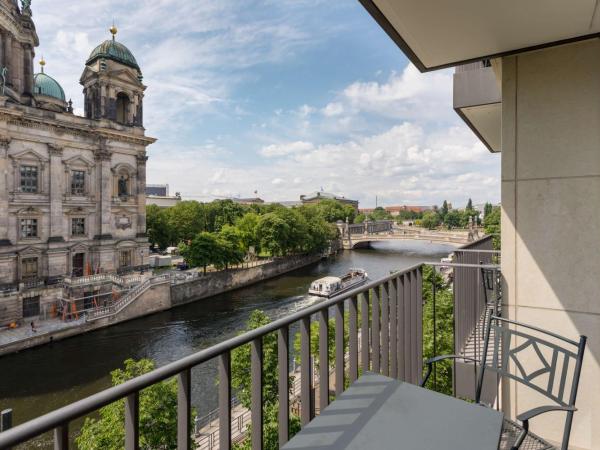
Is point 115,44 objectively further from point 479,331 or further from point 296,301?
point 479,331

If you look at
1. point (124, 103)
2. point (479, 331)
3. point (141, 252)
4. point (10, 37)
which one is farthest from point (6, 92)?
point (479, 331)

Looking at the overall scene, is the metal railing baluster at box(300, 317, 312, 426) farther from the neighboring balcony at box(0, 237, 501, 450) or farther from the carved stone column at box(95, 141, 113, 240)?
the carved stone column at box(95, 141, 113, 240)

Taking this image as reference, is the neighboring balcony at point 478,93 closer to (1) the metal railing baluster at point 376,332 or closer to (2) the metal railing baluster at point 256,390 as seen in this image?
(1) the metal railing baluster at point 376,332

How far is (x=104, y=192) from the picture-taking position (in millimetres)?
29656

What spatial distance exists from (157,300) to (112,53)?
62.7ft

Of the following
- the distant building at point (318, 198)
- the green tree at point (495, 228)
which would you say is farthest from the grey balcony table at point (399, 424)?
the distant building at point (318, 198)

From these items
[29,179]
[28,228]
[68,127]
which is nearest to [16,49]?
[68,127]

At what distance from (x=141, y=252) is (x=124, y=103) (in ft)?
39.6

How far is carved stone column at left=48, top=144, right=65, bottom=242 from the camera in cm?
2642

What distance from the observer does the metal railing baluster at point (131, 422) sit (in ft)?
3.63

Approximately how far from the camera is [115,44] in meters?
31.2

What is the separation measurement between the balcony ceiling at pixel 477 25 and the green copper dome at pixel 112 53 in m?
33.5

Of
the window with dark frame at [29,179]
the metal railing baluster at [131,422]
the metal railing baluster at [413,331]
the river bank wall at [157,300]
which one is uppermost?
the window with dark frame at [29,179]

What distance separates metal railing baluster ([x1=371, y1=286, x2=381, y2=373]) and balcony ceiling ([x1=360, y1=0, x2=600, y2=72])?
167cm
